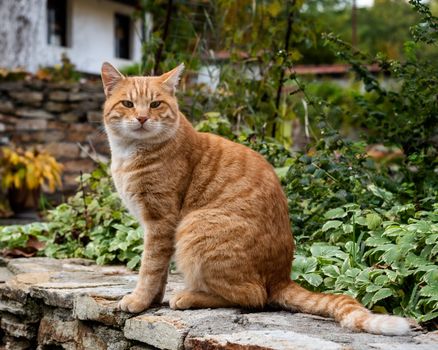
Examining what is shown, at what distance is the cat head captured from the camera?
3.42 meters

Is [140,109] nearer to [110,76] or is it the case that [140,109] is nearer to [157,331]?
[110,76]

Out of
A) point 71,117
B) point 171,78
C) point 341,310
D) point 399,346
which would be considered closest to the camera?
point 399,346

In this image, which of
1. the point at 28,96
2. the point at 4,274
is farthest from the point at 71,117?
the point at 4,274

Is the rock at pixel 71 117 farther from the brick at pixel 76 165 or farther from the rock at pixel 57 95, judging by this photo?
the brick at pixel 76 165

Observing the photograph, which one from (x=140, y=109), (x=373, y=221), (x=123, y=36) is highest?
(x=123, y=36)

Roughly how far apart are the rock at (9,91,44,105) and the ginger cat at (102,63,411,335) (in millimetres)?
7652

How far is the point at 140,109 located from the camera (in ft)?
11.2

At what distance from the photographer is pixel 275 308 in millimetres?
3312

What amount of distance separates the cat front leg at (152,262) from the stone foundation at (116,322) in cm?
7

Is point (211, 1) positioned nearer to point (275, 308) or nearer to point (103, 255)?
point (103, 255)

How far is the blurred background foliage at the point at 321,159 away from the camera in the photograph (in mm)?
3445

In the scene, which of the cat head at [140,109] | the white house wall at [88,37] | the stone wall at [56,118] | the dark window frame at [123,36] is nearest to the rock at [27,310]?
the cat head at [140,109]

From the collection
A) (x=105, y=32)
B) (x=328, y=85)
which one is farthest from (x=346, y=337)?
(x=105, y=32)

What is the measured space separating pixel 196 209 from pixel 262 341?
2.99 feet
